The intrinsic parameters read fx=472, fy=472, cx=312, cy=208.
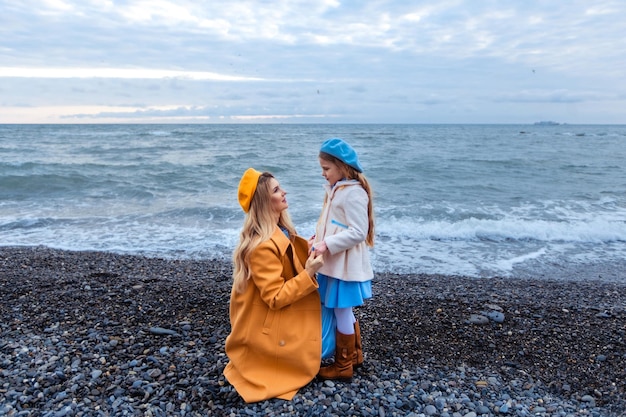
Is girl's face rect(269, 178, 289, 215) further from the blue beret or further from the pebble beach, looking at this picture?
the pebble beach

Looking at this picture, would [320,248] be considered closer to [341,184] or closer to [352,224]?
[352,224]

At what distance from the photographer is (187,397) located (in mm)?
3457

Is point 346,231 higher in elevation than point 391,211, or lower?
higher

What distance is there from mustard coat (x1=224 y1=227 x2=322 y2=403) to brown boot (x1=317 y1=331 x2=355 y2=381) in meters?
0.16

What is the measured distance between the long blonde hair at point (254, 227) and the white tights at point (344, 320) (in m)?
0.76

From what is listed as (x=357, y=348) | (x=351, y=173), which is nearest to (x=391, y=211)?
(x=357, y=348)

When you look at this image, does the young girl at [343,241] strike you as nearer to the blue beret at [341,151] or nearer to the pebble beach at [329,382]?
the blue beret at [341,151]

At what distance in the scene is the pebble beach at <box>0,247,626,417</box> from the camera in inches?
133

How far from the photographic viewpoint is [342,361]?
142 inches

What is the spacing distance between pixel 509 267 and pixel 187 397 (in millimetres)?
6660

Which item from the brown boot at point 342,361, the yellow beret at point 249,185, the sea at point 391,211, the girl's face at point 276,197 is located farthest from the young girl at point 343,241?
the sea at point 391,211

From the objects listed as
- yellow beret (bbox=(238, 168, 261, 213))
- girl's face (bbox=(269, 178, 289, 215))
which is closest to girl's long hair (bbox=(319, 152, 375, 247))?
girl's face (bbox=(269, 178, 289, 215))

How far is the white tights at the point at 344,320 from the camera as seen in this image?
3.56m

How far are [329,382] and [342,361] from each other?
18 centimetres
